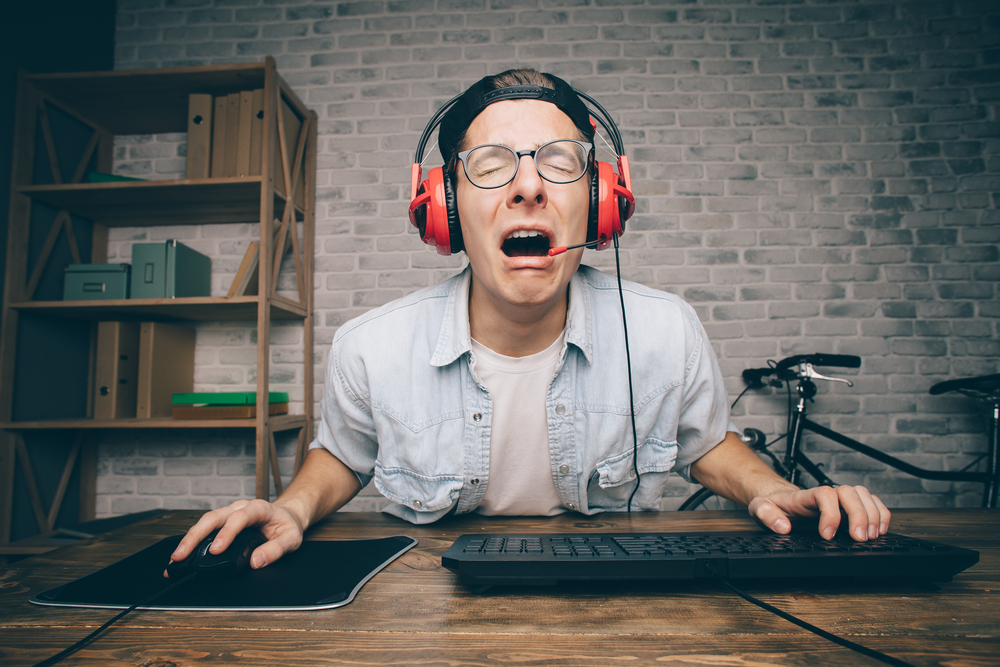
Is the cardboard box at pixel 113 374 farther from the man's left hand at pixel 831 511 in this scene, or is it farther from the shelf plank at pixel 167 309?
the man's left hand at pixel 831 511

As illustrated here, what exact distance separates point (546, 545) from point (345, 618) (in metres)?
0.27

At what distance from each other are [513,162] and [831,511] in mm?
828

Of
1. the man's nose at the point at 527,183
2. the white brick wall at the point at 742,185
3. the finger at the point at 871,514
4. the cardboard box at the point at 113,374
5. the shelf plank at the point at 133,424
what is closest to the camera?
the finger at the point at 871,514

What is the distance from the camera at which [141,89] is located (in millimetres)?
2250

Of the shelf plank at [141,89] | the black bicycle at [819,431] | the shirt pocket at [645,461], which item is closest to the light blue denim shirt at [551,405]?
the shirt pocket at [645,461]

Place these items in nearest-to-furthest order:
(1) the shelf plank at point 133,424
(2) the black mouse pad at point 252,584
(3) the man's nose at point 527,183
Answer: (2) the black mouse pad at point 252,584 < (3) the man's nose at point 527,183 < (1) the shelf plank at point 133,424

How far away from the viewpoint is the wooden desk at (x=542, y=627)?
449 mm

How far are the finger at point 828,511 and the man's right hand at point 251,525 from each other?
0.80m

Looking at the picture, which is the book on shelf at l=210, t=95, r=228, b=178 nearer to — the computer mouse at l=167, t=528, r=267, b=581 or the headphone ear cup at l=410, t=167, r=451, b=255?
the headphone ear cup at l=410, t=167, r=451, b=255

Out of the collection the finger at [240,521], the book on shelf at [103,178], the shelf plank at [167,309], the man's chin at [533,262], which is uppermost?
the book on shelf at [103,178]

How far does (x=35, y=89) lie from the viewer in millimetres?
2217

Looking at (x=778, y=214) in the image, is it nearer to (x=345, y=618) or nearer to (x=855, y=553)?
Answer: (x=855, y=553)

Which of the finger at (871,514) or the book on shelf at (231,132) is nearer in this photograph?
the finger at (871,514)

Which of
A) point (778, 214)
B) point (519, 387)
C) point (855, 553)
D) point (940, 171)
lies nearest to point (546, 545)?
point (855, 553)
